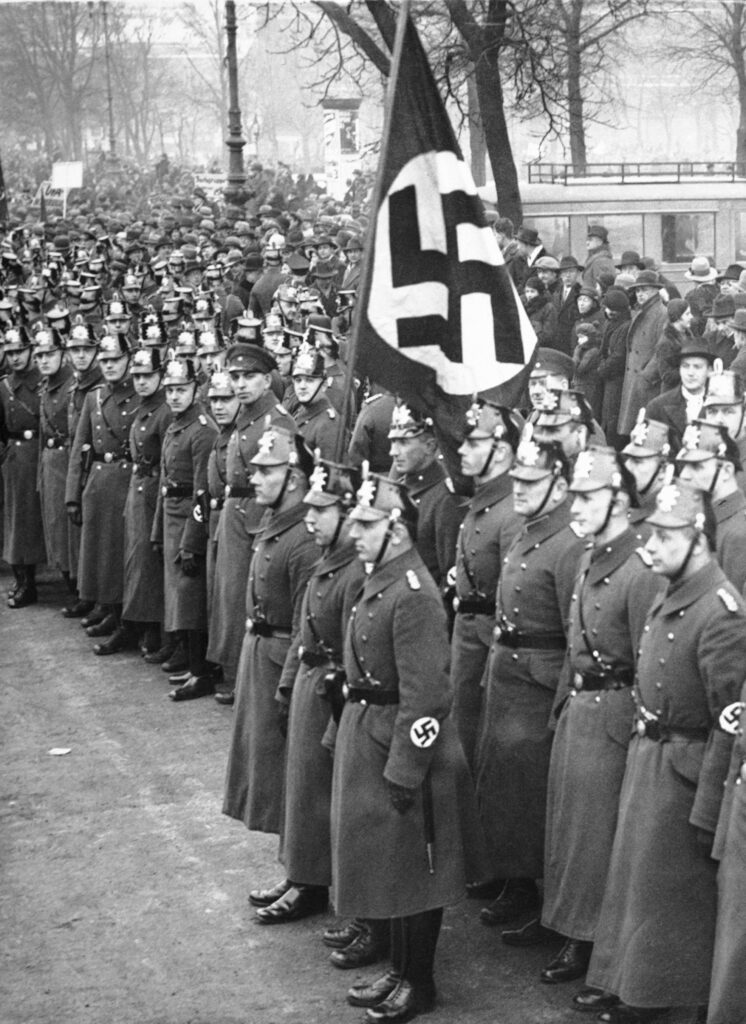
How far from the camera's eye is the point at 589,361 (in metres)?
15.8

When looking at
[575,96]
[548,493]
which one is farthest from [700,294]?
[575,96]

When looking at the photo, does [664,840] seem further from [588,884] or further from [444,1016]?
[444,1016]

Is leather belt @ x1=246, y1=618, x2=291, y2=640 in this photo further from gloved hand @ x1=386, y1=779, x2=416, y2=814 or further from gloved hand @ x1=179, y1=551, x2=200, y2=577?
gloved hand @ x1=179, y1=551, x2=200, y2=577

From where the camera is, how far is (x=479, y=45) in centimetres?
2041

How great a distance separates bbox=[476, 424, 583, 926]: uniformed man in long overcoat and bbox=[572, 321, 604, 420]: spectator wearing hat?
809cm

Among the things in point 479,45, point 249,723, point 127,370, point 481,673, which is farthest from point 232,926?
point 479,45

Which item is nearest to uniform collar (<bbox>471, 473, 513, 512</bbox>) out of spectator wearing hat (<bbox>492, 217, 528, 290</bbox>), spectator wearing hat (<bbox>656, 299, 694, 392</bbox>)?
spectator wearing hat (<bbox>656, 299, 694, 392</bbox>)

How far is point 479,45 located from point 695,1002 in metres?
15.5

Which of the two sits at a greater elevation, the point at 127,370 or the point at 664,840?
the point at 127,370

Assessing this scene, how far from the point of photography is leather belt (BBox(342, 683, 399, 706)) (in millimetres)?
7113

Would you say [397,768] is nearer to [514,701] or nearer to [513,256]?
[514,701]

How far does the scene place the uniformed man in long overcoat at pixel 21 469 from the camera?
577 inches

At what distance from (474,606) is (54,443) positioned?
681cm

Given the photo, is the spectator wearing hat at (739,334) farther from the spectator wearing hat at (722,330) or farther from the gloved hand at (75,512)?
the gloved hand at (75,512)
